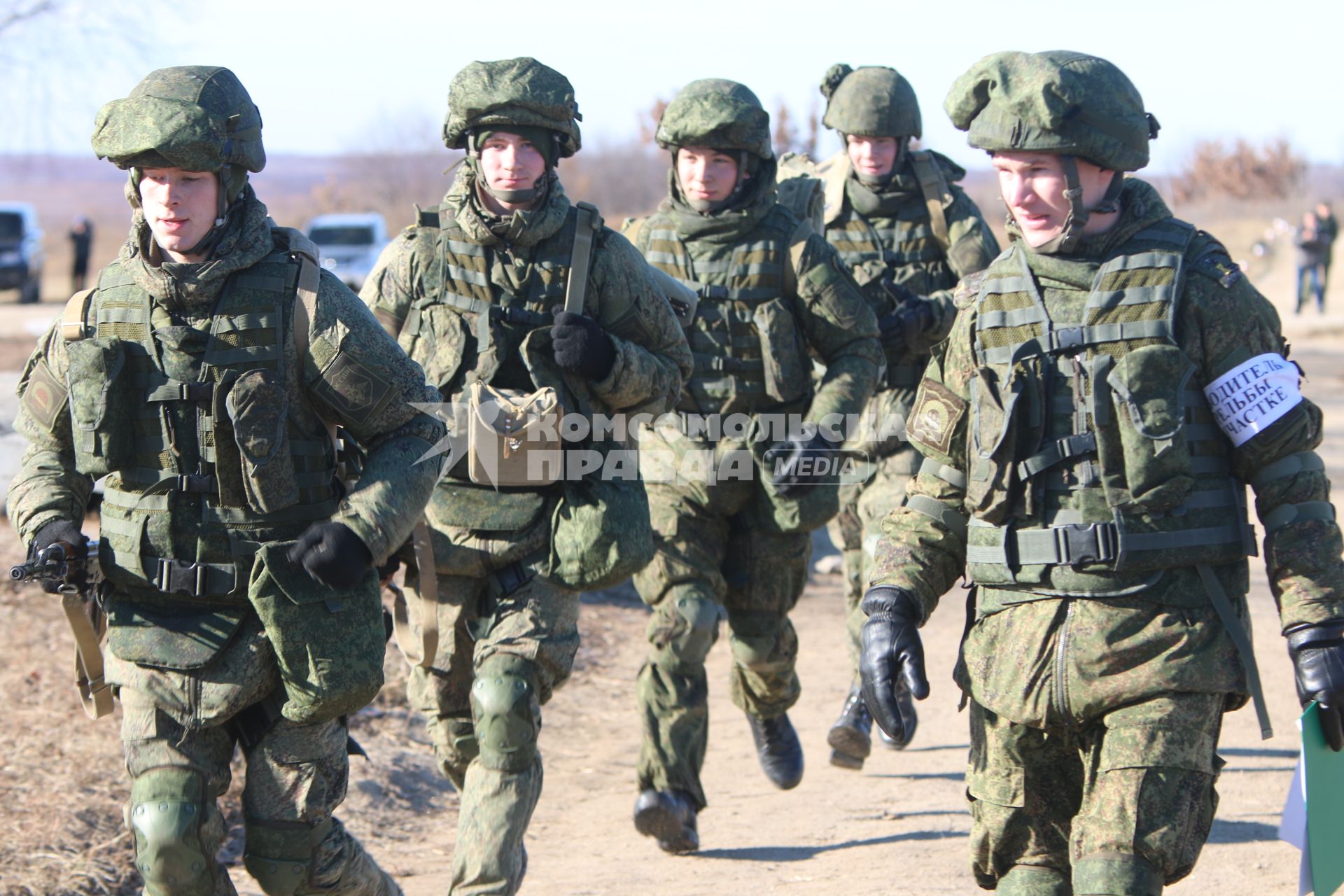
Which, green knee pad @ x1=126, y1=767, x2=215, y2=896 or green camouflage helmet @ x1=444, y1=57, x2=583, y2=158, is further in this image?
green camouflage helmet @ x1=444, y1=57, x2=583, y2=158

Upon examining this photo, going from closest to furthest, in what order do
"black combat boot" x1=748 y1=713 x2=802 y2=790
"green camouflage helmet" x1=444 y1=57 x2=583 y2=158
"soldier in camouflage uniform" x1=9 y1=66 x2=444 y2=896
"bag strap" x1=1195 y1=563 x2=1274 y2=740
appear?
"bag strap" x1=1195 y1=563 x2=1274 y2=740, "soldier in camouflage uniform" x1=9 y1=66 x2=444 y2=896, "green camouflage helmet" x1=444 y1=57 x2=583 y2=158, "black combat boot" x1=748 y1=713 x2=802 y2=790

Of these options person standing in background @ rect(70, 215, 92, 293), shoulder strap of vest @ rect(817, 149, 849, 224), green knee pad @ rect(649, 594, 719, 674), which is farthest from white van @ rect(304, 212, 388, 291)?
green knee pad @ rect(649, 594, 719, 674)

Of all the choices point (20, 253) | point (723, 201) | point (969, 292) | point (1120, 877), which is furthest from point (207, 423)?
point (20, 253)

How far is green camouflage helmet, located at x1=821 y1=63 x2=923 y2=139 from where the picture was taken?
796cm

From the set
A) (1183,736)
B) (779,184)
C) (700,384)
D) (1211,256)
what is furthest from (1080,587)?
(779,184)

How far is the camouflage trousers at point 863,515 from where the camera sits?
7.58 metres

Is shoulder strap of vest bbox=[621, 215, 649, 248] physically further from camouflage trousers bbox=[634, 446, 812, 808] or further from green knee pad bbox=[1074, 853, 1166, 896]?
green knee pad bbox=[1074, 853, 1166, 896]

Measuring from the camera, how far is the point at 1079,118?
3.86m

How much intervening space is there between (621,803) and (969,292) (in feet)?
12.3

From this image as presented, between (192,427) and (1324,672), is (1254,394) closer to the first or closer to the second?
(1324,672)

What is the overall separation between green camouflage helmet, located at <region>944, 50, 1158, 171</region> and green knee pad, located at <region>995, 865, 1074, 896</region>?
157cm

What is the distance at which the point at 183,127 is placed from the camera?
4.04 m

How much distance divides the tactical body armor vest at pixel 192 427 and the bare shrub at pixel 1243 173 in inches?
2755

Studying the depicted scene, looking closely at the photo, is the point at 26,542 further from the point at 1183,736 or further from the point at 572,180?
the point at 572,180
